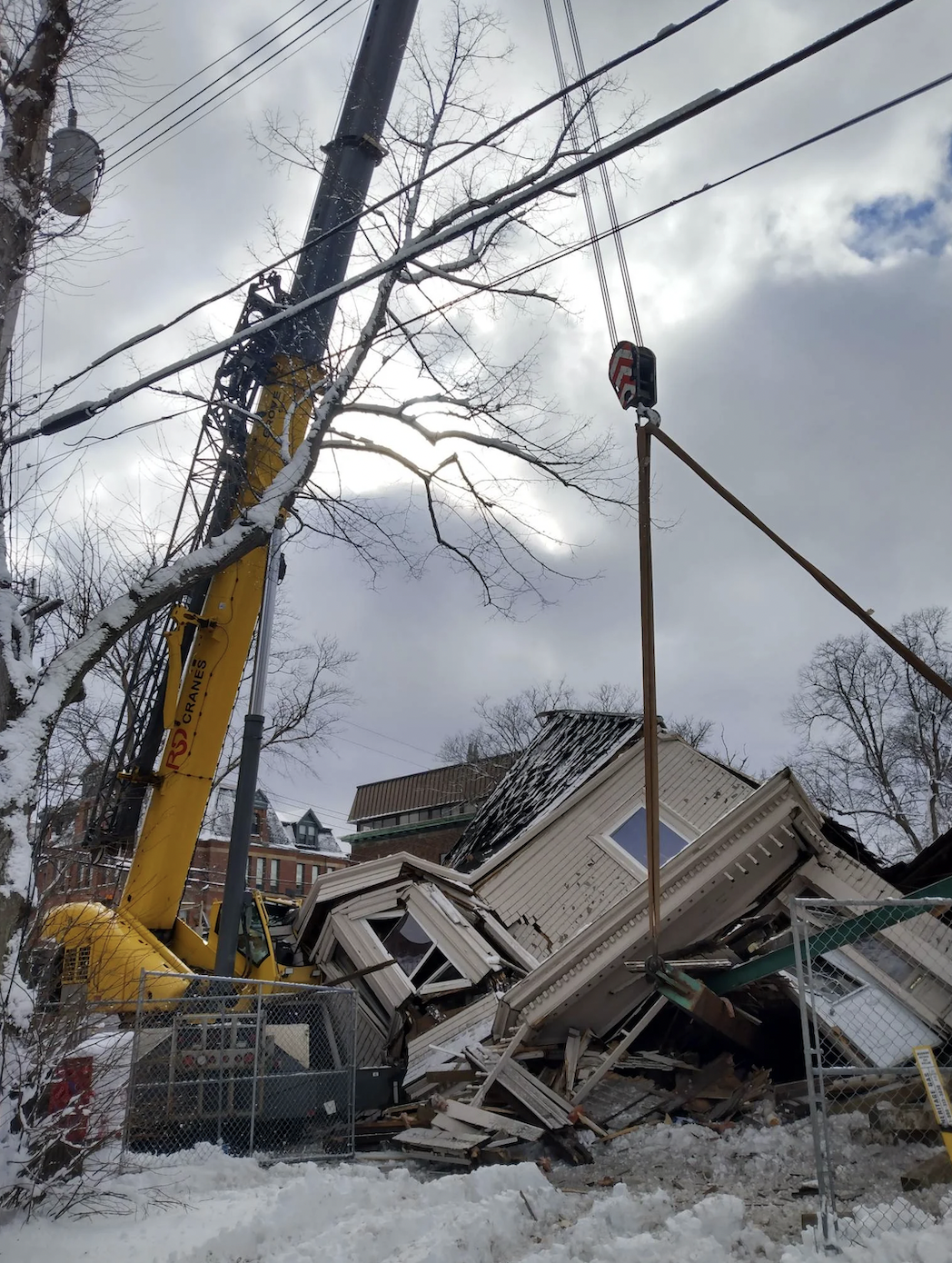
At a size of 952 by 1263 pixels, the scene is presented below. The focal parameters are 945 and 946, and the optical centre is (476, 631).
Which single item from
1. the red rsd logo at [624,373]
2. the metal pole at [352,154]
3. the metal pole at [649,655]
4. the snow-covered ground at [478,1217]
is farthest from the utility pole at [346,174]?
the metal pole at [649,655]

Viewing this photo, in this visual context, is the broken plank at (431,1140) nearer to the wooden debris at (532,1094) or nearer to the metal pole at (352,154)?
the wooden debris at (532,1094)

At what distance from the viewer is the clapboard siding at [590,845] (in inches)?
572

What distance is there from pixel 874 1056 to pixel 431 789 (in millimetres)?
32591

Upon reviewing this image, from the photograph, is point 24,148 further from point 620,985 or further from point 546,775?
point 546,775

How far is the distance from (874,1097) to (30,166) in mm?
9816

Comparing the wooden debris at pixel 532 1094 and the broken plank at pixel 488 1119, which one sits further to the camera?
the wooden debris at pixel 532 1094

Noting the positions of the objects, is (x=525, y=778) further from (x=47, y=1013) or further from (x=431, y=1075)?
(x=47, y=1013)

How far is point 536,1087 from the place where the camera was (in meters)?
8.59

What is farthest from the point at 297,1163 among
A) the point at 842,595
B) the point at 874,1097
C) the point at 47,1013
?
the point at 842,595

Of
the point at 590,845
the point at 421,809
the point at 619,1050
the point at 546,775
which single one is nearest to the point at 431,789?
the point at 421,809

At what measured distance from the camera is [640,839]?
15133 millimetres

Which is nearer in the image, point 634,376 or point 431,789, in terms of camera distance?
point 634,376

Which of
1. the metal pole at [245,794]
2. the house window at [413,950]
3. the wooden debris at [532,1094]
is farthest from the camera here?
the house window at [413,950]

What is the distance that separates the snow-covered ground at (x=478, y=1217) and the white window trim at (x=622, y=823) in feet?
25.0
